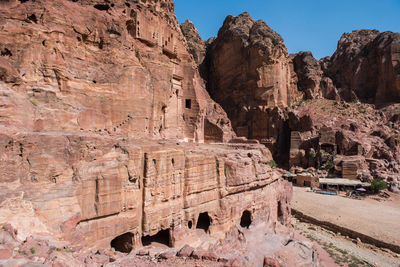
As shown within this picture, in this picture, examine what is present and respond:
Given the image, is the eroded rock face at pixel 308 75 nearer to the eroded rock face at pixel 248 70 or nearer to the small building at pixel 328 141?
the eroded rock face at pixel 248 70

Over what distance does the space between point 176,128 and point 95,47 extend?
1030cm

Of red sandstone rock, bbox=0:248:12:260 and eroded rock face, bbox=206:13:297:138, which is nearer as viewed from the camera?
red sandstone rock, bbox=0:248:12:260

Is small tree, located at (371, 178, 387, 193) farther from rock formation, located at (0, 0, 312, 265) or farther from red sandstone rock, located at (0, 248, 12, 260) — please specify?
red sandstone rock, located at (0, 248, 12, 260)

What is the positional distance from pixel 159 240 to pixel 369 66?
64246 mm

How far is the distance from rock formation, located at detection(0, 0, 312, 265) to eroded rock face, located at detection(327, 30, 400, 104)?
4820cm

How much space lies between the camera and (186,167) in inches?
573

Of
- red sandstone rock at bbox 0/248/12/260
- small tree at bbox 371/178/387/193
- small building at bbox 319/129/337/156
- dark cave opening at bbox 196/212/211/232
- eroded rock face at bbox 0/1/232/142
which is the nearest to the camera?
red sandstone rock at bbox 0/248/12/260

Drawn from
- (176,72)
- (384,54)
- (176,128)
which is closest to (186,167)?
(176,128)

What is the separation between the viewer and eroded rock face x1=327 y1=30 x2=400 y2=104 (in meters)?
52.8

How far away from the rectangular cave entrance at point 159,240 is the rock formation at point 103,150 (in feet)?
0.36

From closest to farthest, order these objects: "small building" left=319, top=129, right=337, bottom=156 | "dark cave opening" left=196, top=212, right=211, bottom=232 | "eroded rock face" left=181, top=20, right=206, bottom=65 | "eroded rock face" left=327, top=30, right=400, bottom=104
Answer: "dark cave opening" left=196, top=212, right=211, bottom=232 < "small building" left=319, top=129, right=337, bottom=156 < "eroded rock face" left=327, top=30, right=400, bottom=104 < "eroded rock face" left=181, top=20, right=206, bottom=65

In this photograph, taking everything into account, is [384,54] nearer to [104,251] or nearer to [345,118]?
[345,118]

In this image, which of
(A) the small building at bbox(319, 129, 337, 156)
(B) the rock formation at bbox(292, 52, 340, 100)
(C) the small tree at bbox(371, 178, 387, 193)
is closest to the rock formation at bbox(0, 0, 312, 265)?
(C) the small tree at bbox(371, 178, 387, 193)

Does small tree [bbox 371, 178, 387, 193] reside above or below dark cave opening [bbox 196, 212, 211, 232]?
below
